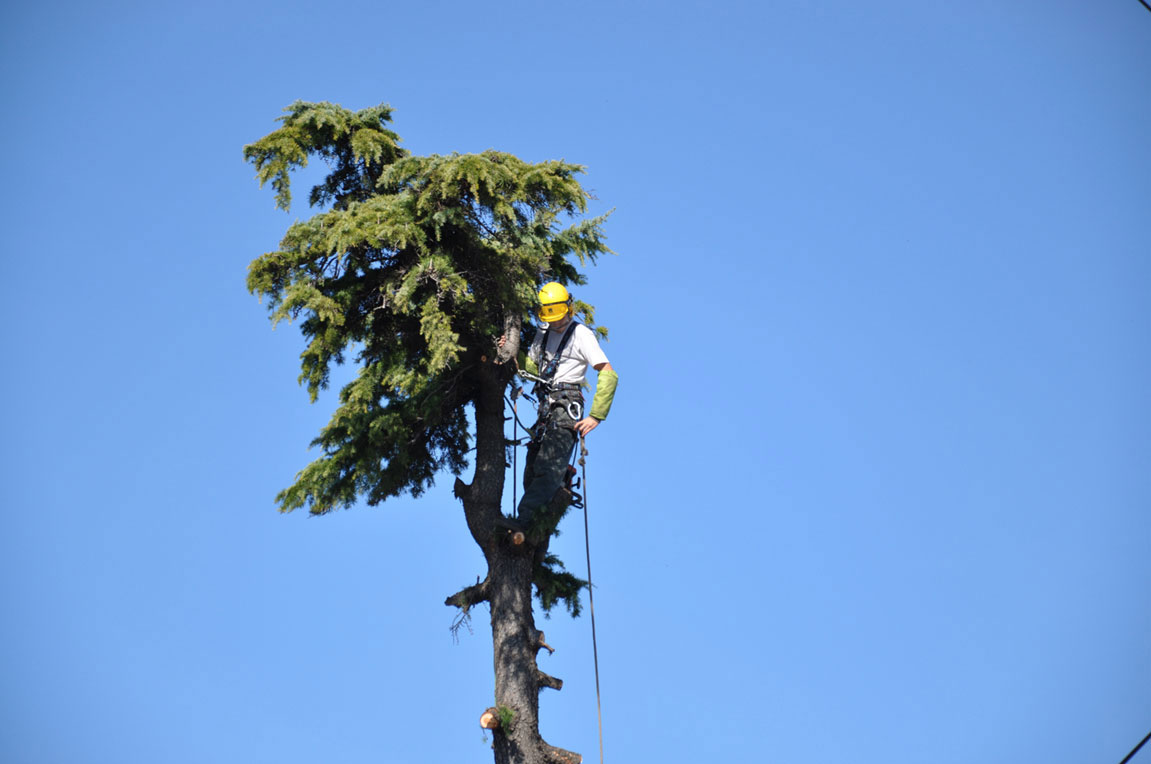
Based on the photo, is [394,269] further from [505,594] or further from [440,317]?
[505,594]

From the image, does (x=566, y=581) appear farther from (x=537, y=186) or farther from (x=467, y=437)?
(x=537, y=186)

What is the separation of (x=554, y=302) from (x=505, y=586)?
2.39 metres

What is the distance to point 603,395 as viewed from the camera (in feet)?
29.4

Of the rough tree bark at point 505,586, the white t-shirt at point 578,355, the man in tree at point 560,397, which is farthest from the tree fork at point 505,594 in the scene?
the white t-shirt at point 578,355

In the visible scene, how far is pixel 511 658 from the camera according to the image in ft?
28.3

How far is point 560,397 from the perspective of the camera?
915 centimetres

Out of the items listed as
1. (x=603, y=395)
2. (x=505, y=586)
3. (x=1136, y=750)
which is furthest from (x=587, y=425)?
(x=1136, y=750)

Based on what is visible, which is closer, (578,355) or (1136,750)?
(1136,750)

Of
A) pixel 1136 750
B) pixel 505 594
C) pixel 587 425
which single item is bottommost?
pixel 1136 750

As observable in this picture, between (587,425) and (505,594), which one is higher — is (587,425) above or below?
above

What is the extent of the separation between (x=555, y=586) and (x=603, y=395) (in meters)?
1.82

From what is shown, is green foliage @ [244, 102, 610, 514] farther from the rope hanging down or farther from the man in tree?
the rope hanging down

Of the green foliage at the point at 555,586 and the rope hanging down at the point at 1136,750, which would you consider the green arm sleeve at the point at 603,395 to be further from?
the rope hanging down at the point at 1136,750

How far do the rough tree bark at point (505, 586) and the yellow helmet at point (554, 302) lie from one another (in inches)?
13.4
